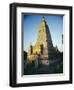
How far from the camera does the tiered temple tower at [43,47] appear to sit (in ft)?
4.74

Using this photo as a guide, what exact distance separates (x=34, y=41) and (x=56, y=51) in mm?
135

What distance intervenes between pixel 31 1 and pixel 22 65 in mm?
328

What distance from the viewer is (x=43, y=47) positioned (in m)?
1.46

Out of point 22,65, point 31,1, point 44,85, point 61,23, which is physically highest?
point 31,1

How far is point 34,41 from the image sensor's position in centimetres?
145

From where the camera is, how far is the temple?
145 cm

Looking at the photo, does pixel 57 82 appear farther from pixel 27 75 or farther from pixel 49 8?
pixel 49 8

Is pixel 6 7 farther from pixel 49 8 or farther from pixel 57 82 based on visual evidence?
pixel 57 82

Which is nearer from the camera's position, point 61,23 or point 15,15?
point 15,15

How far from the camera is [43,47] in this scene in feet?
4.81

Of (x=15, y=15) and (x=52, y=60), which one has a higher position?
(x=15, y=15)

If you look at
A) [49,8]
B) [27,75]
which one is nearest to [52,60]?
[27,75]

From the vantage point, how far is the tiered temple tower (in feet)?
4.74

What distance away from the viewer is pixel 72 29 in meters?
1.53
